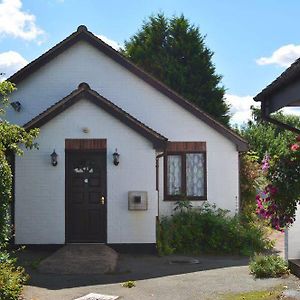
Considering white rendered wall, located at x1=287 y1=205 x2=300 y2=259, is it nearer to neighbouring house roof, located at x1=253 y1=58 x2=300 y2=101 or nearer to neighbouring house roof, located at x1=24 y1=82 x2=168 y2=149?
neighbouring house roof, located at x1=253 y1=58 x2=300 y2=101

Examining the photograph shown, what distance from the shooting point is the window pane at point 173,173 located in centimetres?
1617

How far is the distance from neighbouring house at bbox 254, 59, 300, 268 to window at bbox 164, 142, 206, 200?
632 cm

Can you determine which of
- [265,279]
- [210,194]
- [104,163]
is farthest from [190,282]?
[210,194]

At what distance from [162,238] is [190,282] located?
4.00 meters

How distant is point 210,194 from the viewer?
634 inches

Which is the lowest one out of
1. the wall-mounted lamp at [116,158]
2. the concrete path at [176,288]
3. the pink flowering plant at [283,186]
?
the concrete path at [176,288]

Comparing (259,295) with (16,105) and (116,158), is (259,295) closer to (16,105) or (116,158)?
(116,158)

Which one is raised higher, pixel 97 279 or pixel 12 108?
pixel 12 108

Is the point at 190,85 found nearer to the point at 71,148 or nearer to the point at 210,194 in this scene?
the point at 210,194

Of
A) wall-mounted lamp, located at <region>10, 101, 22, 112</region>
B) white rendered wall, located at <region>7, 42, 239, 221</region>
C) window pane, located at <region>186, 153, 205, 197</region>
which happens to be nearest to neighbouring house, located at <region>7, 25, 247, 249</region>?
white rendered wall, located at <region>7, 42, 239, 221</region>

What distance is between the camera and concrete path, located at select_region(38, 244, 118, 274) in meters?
11.1

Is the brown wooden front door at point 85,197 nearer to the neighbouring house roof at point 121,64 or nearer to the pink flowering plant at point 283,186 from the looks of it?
the neighbouring house roof at point 121,64

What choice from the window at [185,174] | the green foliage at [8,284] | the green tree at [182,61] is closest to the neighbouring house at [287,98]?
the green foliage at [8,284]

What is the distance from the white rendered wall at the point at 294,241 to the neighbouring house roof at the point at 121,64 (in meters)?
6.32
